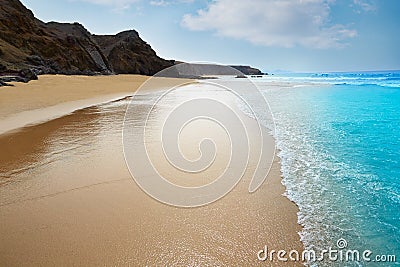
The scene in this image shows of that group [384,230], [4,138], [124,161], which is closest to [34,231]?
[124,161]

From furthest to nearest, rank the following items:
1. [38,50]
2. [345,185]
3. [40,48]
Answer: [40,48] < [38,50] < [345,185]

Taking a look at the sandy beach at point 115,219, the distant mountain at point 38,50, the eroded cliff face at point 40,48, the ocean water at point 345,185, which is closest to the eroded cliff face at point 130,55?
the eroded cliff face at point 40,48

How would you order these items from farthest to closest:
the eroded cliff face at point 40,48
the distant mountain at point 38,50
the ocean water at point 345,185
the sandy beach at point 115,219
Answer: the eroded cliff face at point 40,48 < the distant mountain at point 38,50 < the ocean water at point 345,185 < the sandy beach at point 115,219

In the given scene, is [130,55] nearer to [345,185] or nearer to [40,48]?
[40,48]

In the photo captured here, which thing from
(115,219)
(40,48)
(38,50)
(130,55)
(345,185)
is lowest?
(345,185)

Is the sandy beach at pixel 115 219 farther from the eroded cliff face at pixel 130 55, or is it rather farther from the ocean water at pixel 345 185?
the eroded cliff face at pixel 130 55

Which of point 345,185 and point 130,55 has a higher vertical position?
point 130,55

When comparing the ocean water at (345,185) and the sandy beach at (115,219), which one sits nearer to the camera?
the sandy beach at (115,219)

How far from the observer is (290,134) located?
27.8 feet

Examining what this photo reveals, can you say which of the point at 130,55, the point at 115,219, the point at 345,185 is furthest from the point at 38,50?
the point at 345,185

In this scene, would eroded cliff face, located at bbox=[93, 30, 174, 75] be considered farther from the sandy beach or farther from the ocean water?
the sandy beach

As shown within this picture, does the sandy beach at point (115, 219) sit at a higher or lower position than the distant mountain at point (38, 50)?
lower

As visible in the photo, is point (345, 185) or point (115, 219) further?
point (345, 185)

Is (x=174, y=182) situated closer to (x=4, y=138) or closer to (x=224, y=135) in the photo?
(x=224, y=135)
